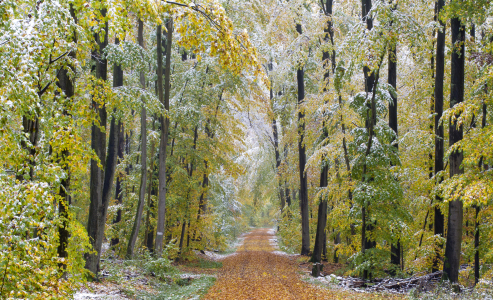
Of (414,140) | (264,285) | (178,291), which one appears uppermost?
(414,140)

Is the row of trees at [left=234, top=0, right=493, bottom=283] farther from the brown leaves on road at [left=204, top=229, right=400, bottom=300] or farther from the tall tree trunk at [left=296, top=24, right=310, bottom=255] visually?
the tall tree trunk at [left=296, top=24, right=310, bottom=255]

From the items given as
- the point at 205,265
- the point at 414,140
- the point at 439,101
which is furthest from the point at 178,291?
the point at 439,101

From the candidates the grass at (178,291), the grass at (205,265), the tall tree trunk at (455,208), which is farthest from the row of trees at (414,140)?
the grass at (205,265)

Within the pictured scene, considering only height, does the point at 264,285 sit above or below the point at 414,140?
below

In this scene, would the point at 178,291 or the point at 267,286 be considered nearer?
the point at 178,291

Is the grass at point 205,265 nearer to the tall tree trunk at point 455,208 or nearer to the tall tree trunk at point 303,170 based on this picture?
the tall tree trunk at point 303,170

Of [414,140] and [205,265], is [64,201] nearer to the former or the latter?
[414,140]

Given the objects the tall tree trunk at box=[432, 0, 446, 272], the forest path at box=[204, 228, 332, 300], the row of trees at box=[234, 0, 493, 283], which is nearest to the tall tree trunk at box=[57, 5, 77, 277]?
the forest path at box=[204, 228, 332, 300]

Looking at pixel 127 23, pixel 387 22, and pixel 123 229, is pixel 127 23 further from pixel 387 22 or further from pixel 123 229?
pixel 123 229

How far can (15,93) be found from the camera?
9.34 ft

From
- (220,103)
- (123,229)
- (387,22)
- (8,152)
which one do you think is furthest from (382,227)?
(123,229)

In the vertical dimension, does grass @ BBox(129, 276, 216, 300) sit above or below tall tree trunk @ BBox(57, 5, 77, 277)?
below

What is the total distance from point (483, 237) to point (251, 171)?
817 inches

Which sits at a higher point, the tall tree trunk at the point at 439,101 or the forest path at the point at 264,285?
the tall tree trunk at the point at 439,101
